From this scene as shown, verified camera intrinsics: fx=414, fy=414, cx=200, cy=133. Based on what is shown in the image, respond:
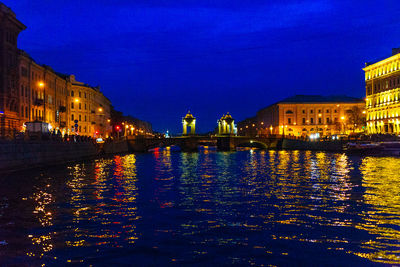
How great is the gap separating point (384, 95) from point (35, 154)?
365 ft

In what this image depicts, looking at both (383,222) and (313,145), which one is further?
(313,145)

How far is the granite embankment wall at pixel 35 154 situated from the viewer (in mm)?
40231

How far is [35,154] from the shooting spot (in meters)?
47.8

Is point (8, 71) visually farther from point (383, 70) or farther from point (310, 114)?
point (310, 114)

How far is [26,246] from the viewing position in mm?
13273

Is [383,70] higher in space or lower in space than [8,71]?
higher

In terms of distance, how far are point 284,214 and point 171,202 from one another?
6.48m

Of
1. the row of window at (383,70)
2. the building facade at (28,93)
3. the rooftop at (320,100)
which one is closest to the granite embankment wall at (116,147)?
the building facade at (28,93)

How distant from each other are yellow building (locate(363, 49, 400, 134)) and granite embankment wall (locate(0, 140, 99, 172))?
91.5 metres

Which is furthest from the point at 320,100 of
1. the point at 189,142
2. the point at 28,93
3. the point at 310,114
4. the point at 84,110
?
the point at 28,93

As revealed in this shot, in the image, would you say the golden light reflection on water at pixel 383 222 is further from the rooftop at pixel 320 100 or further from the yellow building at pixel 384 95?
the rooftop at pixel 320 100

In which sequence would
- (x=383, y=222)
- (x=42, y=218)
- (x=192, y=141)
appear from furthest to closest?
(x=192, y=141), (x=42, y=218), (x=383, y=222)

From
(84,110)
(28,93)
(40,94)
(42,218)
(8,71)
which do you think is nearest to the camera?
(42,218)

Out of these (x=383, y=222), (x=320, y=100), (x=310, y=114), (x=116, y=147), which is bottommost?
(x=383, y=222)
